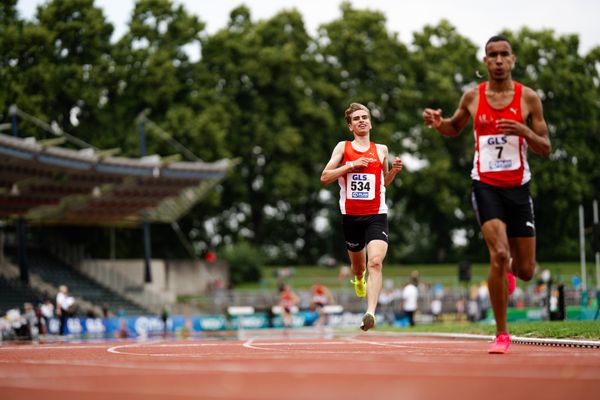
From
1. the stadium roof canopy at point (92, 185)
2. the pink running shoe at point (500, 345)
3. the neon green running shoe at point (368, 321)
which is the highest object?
the stadium roof canopy at point (92, 185)

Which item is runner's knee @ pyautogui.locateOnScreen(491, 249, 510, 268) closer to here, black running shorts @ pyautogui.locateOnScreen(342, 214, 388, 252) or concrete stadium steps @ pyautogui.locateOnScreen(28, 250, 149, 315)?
black running shorts @ pyautogui.locateOnScreen(342, 214, 388, 252)

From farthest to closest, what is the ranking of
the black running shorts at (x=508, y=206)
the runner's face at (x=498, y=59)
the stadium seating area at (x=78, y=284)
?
1. the stadium seating area at (x=78, y=284)
2. the black running shorts at (x=508, y=206)
3. the runner's face at (x=498, y=59)

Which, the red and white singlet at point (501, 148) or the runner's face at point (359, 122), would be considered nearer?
the red and white singlet at point (501, 148)

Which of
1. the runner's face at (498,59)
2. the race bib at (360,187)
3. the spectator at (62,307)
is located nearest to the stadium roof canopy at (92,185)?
the spectator at (62,307)

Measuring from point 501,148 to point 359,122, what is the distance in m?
3.86

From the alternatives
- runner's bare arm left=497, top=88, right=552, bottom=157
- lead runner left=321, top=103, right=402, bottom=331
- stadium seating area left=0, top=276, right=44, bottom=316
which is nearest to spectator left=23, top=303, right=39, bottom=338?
stadium seating area left=0, top=276, right=44, bottom=316

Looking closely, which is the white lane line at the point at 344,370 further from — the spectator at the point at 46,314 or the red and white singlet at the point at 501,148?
the spectator at the point at 46,314

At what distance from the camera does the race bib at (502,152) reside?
353 inches

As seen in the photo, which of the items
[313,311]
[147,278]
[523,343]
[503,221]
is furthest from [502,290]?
[147,278]

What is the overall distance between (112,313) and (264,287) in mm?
13338

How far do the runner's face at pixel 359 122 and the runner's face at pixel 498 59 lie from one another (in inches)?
152

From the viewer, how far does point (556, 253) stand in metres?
67.6

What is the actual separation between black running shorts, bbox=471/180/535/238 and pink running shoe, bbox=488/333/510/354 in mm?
915

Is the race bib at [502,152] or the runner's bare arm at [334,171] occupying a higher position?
the runner's bare arm at [334,171]
